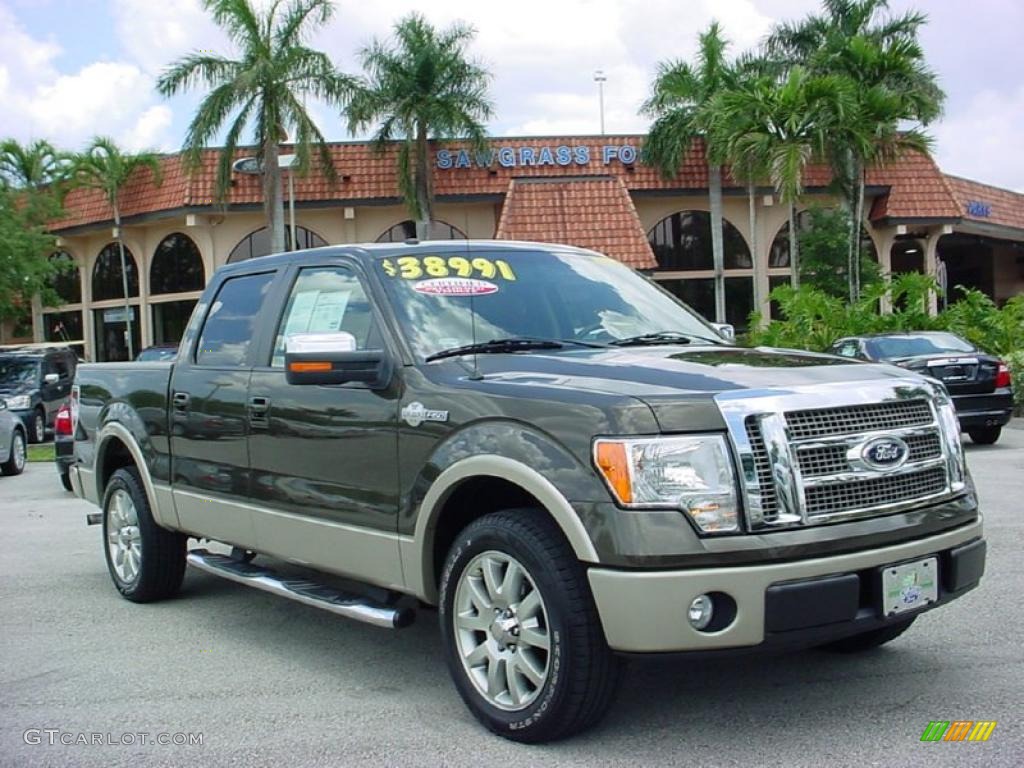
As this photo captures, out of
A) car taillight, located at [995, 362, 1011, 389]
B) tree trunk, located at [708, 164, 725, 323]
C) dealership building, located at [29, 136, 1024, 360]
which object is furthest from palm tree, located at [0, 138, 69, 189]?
car taillight, located at [995, 362, 1011, 389]

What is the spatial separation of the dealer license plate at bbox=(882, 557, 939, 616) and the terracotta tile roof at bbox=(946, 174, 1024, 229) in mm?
30608

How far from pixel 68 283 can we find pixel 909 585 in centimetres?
3517

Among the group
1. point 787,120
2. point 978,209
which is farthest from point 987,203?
point 787,120

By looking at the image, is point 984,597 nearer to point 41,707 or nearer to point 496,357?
point 496,357

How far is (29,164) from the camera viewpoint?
1313 inches

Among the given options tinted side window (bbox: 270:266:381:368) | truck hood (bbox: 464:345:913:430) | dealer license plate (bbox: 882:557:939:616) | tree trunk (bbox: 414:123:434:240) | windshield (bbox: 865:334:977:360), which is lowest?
dealer license plate (bbox: 882:557:939:616)

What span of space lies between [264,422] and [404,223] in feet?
86.6

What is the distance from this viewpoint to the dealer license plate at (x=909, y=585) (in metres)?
4.04

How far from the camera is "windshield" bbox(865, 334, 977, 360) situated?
15.1m

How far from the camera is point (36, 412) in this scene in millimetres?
20516

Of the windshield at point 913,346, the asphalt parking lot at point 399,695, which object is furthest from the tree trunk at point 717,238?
the asphalt parking lot at point 399,695

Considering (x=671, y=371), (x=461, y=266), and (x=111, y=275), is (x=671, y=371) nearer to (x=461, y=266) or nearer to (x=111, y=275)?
(x=461, y=266)

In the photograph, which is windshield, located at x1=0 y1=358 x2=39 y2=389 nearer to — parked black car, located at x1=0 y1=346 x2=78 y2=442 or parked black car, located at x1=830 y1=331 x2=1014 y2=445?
parked black car, located at x1=0 y1=346 x2=78 y2=442

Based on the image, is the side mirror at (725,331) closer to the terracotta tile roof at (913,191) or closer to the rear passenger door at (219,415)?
the rear passenger door at (219,415)
